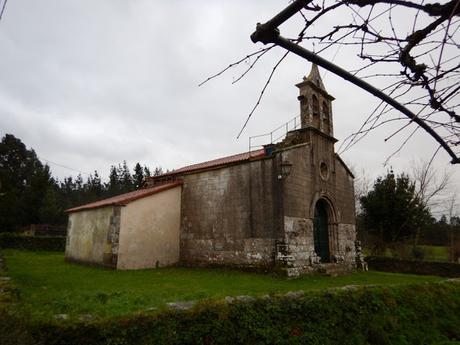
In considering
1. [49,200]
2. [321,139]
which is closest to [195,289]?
[321,139]

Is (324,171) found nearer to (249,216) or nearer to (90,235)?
(249,216)

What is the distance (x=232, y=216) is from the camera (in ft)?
47.8

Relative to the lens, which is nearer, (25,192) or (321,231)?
(321,231)

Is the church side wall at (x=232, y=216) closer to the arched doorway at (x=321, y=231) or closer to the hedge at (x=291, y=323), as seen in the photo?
the arched doorway at (x=321, y=231)

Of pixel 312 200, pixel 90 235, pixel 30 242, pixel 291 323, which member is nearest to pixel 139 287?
pixel 291 323

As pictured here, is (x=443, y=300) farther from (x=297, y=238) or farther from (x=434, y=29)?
(x=434, y=29)

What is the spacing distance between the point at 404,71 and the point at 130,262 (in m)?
13.9

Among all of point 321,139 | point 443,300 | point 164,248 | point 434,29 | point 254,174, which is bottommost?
point 443,300

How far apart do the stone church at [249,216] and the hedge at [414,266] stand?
3.28 metres

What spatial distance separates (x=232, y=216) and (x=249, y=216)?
0.87 metres

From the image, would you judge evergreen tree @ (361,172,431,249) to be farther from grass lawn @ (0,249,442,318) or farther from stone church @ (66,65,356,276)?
grass lawn @ (0,249,442,318)

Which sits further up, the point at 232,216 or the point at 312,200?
the point at 312,200

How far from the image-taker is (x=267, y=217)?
44.6 ft

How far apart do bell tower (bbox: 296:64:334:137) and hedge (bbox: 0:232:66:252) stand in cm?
2151
